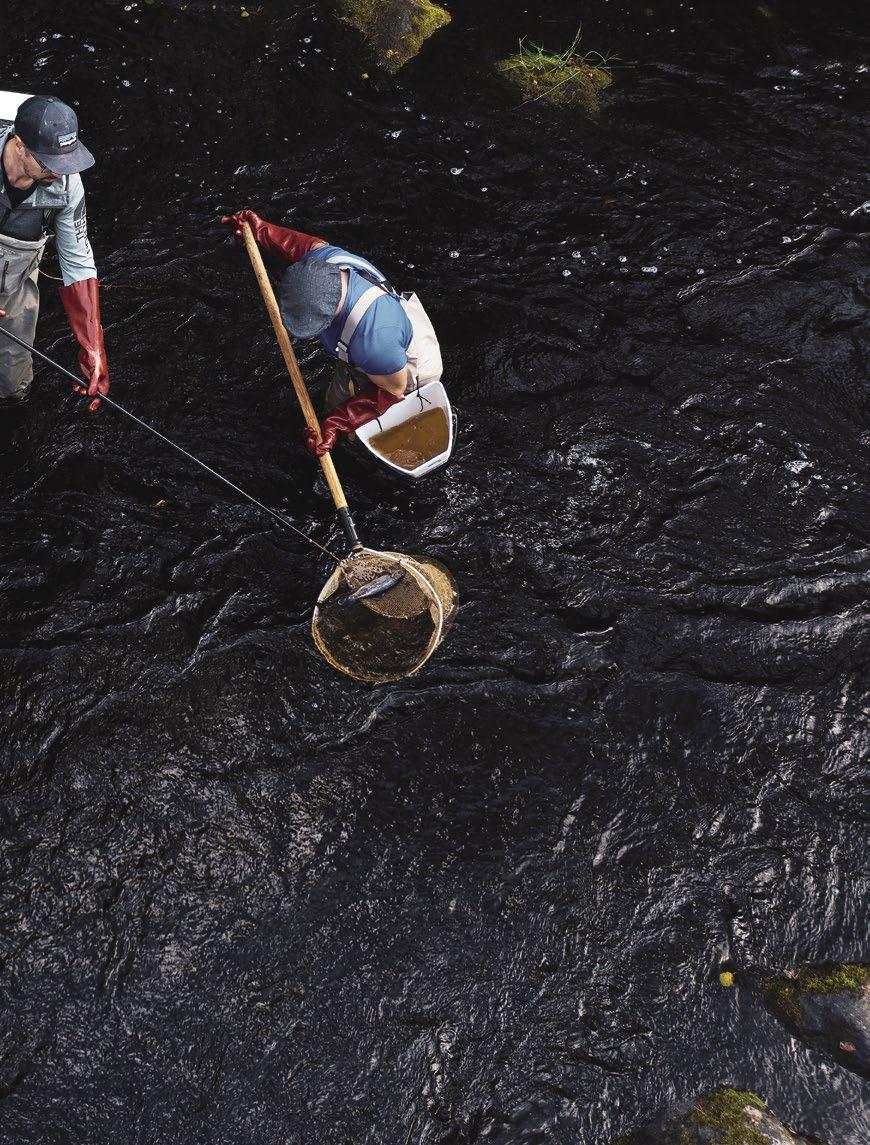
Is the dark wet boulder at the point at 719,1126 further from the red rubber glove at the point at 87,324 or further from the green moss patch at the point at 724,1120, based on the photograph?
the red rubber glove at the point at 87,324

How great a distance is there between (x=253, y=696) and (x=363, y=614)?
0.81 metres

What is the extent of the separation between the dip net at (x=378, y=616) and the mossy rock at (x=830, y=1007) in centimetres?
259

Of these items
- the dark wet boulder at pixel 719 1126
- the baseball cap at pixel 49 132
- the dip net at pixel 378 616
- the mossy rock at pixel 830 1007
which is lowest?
the dark wet boulder at pixel 719 1126

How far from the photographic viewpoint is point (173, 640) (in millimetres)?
5895

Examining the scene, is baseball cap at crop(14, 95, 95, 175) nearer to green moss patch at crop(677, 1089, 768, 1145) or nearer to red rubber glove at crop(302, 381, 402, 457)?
red rubber glove at crop(302, 381, 402, 457)

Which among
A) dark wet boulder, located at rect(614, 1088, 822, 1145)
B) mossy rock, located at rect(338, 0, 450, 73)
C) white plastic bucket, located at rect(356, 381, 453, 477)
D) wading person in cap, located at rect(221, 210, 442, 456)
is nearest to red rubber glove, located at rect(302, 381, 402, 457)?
wading person in cap, located at rect(221, 210, 442, 456)

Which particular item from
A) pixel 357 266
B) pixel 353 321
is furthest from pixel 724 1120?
pixel 357 266

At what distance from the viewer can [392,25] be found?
9266mm

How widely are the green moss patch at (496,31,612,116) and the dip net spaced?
17.4 feet

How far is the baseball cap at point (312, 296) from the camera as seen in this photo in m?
5.29

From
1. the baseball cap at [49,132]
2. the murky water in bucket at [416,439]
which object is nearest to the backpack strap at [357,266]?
the murky water in bucket at [416,439]

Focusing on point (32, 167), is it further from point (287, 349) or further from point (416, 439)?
point (416, 439)

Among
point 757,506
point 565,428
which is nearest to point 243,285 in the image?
point 565,428

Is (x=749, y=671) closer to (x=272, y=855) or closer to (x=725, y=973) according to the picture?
(x=725, y=973)
